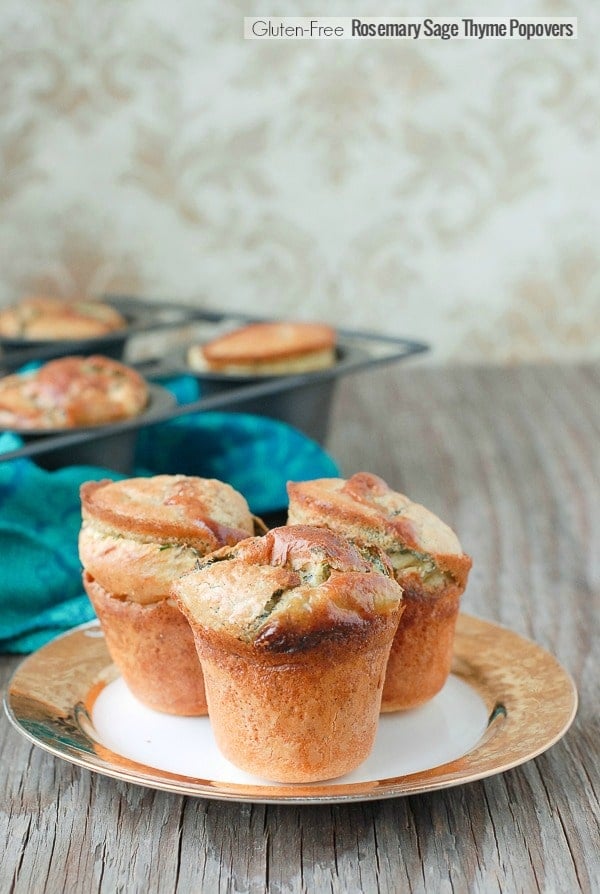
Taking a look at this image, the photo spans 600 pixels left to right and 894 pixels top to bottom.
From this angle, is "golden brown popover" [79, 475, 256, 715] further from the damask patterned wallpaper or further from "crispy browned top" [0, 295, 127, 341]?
the damask patterned wallpaper

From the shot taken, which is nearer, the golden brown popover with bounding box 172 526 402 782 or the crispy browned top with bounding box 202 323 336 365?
the golden brown popover with bounding box 172 526 402 782

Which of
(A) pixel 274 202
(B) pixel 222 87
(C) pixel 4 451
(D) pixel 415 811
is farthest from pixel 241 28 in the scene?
(D) pixel 415 811

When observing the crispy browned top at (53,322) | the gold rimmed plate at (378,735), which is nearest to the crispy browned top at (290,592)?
the gold rimmed plate at (378,735)

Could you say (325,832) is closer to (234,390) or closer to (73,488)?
(73,488)

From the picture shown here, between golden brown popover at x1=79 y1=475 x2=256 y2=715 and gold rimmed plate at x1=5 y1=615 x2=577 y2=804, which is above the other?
golden brown popover at x1=79 y1=475 x2=256 y2=715

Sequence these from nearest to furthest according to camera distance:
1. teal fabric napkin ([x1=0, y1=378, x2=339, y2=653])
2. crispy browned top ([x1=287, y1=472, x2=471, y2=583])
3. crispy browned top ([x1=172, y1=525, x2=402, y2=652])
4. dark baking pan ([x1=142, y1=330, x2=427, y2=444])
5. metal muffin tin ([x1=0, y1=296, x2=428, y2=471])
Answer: crispy browned top ([x1=172, y1=525, x2=402, y2=652]) < crispy browned top ([x1=287, y1=472, x2=471, y2=583]) < teal fabric napkin ([x1=0, y1=378, x2=339, y2=653]) < metal muffin tin ([x1=0, y1=296, x2=428, y2=471]) < dark baking pan ([x1=142, y1=330, x2=427, y2=444])

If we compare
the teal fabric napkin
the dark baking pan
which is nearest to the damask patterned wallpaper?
the dark baking pan

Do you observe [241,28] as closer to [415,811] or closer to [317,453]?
[317,453]

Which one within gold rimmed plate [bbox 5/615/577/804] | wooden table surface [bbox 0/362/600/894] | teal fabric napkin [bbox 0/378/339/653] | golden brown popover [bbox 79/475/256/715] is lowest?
teal fabric napkin [bbox 0/378/339/653]

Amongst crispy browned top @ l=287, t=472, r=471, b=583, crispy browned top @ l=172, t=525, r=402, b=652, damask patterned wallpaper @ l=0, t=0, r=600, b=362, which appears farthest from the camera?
damask patterned wallpaper @ l=0, t=0, r=600, b=362
